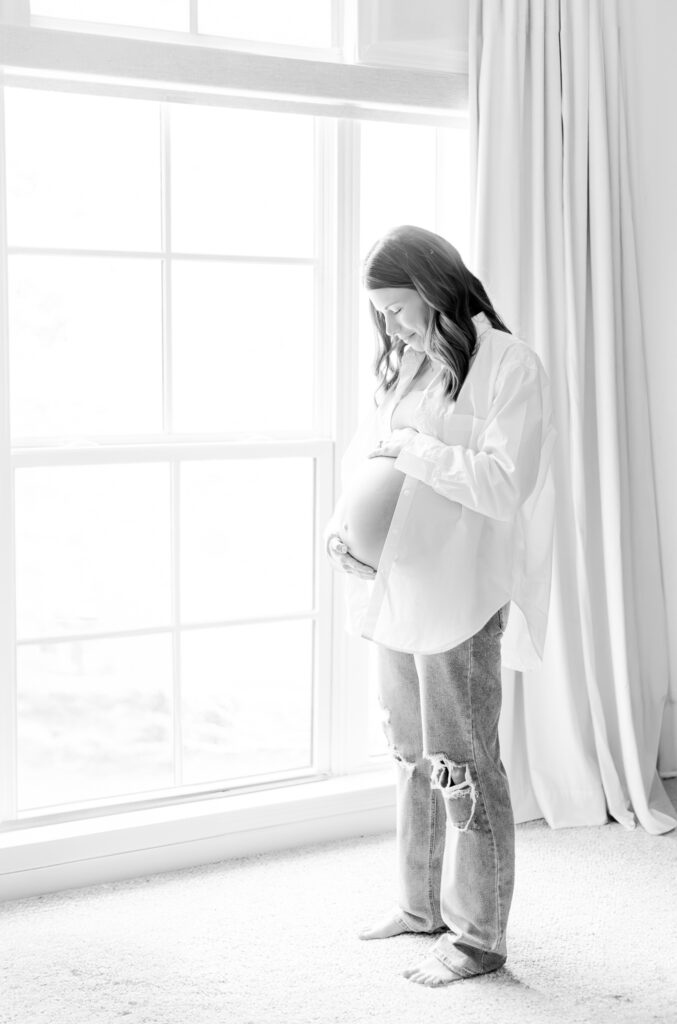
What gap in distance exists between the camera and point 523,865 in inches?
101

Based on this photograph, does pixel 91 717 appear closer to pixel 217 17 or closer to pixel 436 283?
pixel 436 283

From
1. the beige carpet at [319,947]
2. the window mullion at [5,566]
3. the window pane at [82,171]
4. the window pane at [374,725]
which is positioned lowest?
the beige carpet at [319,947]

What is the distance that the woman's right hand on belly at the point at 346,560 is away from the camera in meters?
1.99

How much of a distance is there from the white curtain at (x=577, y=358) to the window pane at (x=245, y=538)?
636 millimetres

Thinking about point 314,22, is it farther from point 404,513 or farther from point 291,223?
point 404,513

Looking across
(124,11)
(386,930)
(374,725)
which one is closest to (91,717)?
(374,725)

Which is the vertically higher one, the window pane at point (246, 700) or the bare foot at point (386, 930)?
the window pane at point (246, 700)

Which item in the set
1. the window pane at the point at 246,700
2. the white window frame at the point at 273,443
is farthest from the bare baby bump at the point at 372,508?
the window pane at the point at 246,700

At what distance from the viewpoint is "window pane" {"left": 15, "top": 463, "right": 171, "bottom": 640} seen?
99.3 inches

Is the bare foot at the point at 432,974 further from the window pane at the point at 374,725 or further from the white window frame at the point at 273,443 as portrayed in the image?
the window pane at the point at 374,725

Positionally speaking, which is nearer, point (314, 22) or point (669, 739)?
point (314, 22)

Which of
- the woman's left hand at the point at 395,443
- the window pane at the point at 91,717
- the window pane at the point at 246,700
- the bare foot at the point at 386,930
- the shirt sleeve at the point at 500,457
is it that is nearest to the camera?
the shirt sleeve at the point at 500,457

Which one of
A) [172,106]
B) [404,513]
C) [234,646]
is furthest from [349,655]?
[172,106]

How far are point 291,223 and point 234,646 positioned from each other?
3.54ft
